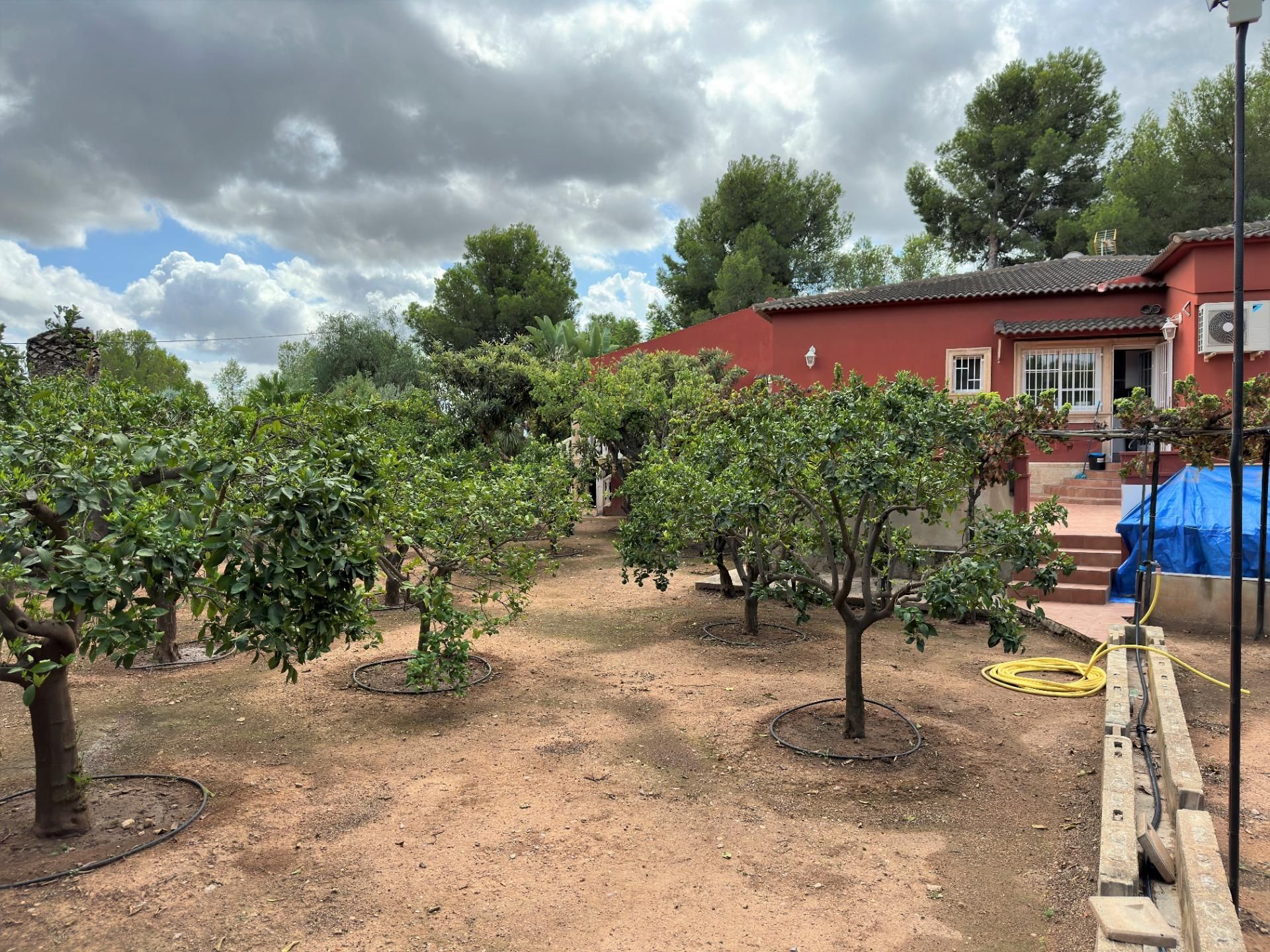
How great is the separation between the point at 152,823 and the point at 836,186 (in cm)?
3521

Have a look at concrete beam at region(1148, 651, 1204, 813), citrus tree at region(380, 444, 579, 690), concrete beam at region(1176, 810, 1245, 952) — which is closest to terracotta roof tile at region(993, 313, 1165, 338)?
concrete beam at region(1148, 651, 1204, 813)

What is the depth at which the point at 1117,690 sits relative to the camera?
256 inches

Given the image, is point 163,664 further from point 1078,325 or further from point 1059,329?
point 1078,325

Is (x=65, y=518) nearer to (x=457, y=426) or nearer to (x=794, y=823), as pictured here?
(x=794, y=823)

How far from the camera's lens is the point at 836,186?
115 feet

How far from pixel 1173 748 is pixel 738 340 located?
60.2 ft

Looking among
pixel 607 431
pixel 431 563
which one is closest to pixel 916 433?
pixel 431 563

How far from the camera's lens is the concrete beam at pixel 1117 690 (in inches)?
226

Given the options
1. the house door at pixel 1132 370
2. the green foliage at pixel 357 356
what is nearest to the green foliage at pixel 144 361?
the green foliage at pixel 357 356

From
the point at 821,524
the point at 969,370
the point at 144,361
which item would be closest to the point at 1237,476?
the point at 821,524

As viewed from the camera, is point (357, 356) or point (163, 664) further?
point (357, 356)

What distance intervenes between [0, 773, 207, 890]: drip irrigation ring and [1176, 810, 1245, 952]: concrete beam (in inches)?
191

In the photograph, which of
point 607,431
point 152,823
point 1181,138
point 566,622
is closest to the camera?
point 152,823

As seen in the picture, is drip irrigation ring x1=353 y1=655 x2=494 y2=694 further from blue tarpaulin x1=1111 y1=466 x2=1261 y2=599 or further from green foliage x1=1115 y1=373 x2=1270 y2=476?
blue tarpaulin x1=1111 y1=466 x2=1261 y2=599
